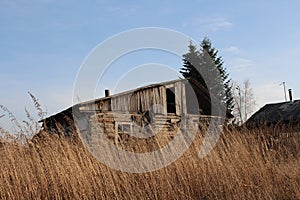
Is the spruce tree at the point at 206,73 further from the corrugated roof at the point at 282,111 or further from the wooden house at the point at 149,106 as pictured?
the wooden house at the point at 149,106

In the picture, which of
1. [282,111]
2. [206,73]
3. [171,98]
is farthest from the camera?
[206,73]

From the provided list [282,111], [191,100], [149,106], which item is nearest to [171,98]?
[191,100]

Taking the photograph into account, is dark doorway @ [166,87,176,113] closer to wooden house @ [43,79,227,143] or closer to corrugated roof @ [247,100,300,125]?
wooden house @ [43,79,227,143]

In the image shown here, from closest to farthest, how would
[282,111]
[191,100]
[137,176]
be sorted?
[137,176] → [191,100] → [282,111]

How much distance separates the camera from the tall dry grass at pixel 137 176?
439cm

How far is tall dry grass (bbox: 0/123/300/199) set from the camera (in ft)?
14.4

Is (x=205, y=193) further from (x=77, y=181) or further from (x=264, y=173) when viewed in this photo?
(x=77, y=181)

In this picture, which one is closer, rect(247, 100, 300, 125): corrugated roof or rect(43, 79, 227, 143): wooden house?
rect(43, 79, 227, 143): wooden house

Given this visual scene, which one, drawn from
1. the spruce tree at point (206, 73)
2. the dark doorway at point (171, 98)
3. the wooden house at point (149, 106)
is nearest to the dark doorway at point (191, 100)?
the wooden house at point (149, 106)

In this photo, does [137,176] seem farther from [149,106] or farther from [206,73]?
[206,73]

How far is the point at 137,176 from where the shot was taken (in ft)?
15.8

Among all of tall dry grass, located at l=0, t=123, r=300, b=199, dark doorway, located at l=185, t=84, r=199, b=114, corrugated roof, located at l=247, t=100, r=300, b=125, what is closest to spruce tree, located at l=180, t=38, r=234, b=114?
corrugated roof, located at l=247, t=100, r=300, b=125

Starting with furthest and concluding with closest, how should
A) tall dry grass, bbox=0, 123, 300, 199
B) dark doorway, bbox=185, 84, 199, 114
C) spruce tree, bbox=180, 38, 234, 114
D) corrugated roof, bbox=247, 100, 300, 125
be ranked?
spruce tree, bbox=180, 38, 234, 114 < corrugated roof, bbox=247, 100, 300, 125 < dark doorway, bbox=185, 84, 199, 114 < tall dry grass, bbox=0, 123, 300, 199

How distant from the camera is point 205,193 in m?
4.61
